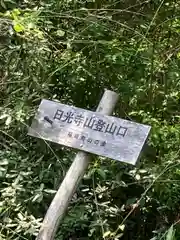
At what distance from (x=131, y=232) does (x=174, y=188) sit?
31cm

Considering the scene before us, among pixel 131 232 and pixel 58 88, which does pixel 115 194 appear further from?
pixel 58 88

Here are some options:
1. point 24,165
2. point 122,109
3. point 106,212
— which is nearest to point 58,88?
point 122,109

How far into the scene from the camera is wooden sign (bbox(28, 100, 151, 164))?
1.42m

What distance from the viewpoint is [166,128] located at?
162cm

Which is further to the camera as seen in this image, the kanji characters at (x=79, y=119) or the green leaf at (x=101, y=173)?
the green leaf at (x=101, y=173)

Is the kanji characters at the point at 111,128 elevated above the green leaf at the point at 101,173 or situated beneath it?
elevated above

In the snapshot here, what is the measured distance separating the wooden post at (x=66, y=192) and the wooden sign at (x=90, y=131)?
4 centimetres

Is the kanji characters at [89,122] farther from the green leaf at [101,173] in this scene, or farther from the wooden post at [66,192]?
the green leaf at [101,173]

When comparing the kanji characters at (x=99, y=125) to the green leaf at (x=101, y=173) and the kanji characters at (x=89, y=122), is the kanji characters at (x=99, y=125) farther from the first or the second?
the green leaf at (x=101, y=173)

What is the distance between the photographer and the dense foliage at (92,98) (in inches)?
62.1

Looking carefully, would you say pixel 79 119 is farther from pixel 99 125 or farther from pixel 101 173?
pixel 101 173

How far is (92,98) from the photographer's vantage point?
1838 mm

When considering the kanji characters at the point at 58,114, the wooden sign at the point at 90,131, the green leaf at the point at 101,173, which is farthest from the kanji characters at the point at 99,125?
the green leaf at the point at 101,173

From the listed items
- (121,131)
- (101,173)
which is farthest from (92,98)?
(121,131)
